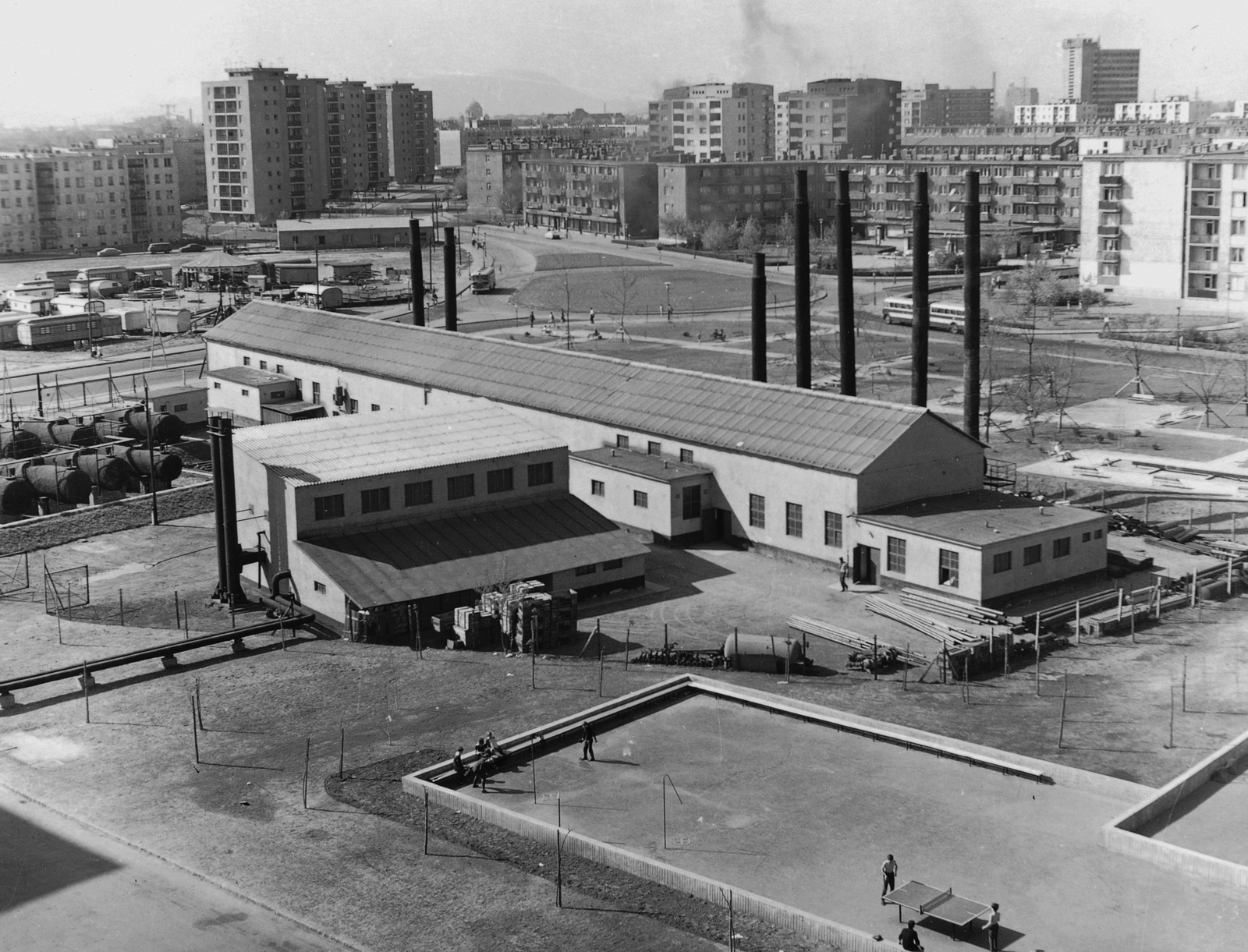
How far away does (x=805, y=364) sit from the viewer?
53.4m

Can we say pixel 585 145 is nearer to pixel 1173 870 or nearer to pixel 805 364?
pixel 805 364

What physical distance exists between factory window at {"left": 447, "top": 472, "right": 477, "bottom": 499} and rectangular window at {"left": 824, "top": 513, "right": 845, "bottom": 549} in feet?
31.5

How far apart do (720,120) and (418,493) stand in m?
147

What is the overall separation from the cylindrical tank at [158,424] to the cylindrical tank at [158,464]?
582cm

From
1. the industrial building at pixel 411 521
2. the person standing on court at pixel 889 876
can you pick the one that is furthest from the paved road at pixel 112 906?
the industrial building at pixel 411 521

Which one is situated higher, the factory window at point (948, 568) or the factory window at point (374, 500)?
the factory window at point (374, 500)

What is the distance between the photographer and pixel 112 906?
23219mm

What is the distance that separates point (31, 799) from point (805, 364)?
32.5 metres

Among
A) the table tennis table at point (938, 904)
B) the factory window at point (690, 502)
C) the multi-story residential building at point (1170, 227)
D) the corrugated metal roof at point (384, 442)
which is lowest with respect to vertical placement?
the table tennis table at point (938, 904)

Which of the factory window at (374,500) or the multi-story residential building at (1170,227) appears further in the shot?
the multi-story residential building at (1170,227)

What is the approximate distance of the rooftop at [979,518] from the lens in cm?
3878

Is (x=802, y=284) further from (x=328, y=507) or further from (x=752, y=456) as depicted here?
(x=328, y=507)

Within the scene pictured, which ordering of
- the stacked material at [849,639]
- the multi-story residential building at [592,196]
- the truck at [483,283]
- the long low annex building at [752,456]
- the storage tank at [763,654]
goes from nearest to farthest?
the storage tank at [763,654]
the stacked material at [849,639]
the long low annex building at [752,456]
the truck at [483,283]
the multi-story residential building at [592,196]

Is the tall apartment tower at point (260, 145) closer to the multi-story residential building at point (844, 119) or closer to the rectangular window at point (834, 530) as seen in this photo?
the multi-story residential building at point (844, 119)
